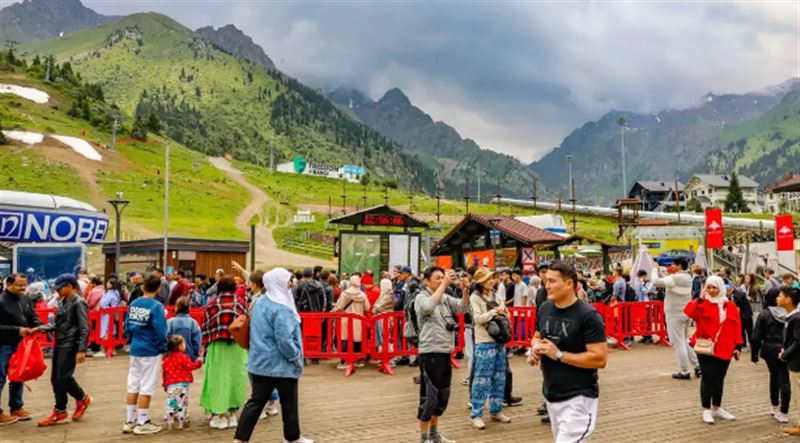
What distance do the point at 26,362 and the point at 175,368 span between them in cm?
199

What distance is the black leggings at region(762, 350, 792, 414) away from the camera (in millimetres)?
8586

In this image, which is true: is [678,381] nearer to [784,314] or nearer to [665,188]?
[784,314]

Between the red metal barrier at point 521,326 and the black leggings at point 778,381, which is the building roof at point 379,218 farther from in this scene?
the black leggings at point 778,381

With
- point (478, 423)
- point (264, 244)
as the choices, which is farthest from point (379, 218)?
point (264, 244)

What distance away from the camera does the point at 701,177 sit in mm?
154875

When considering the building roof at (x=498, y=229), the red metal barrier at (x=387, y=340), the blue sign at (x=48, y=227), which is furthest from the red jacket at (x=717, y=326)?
the blue sign at (x=48, y=227)

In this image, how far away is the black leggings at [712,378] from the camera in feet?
27.7

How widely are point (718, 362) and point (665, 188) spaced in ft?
507

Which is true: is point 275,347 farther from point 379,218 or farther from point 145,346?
point 379,218

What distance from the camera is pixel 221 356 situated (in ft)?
27.2

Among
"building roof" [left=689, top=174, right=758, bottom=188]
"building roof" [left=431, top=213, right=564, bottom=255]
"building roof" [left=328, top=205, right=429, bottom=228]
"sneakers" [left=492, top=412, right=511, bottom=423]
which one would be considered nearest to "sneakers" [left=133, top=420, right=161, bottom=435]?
"sneakers" [left=492, top=412, right=511, bottom=423]

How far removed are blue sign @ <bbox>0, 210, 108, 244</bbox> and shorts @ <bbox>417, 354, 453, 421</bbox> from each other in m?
23.7

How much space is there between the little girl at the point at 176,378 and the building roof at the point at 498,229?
15486 millimetres

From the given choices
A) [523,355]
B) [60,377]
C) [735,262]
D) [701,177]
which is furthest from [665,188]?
[60,377]
